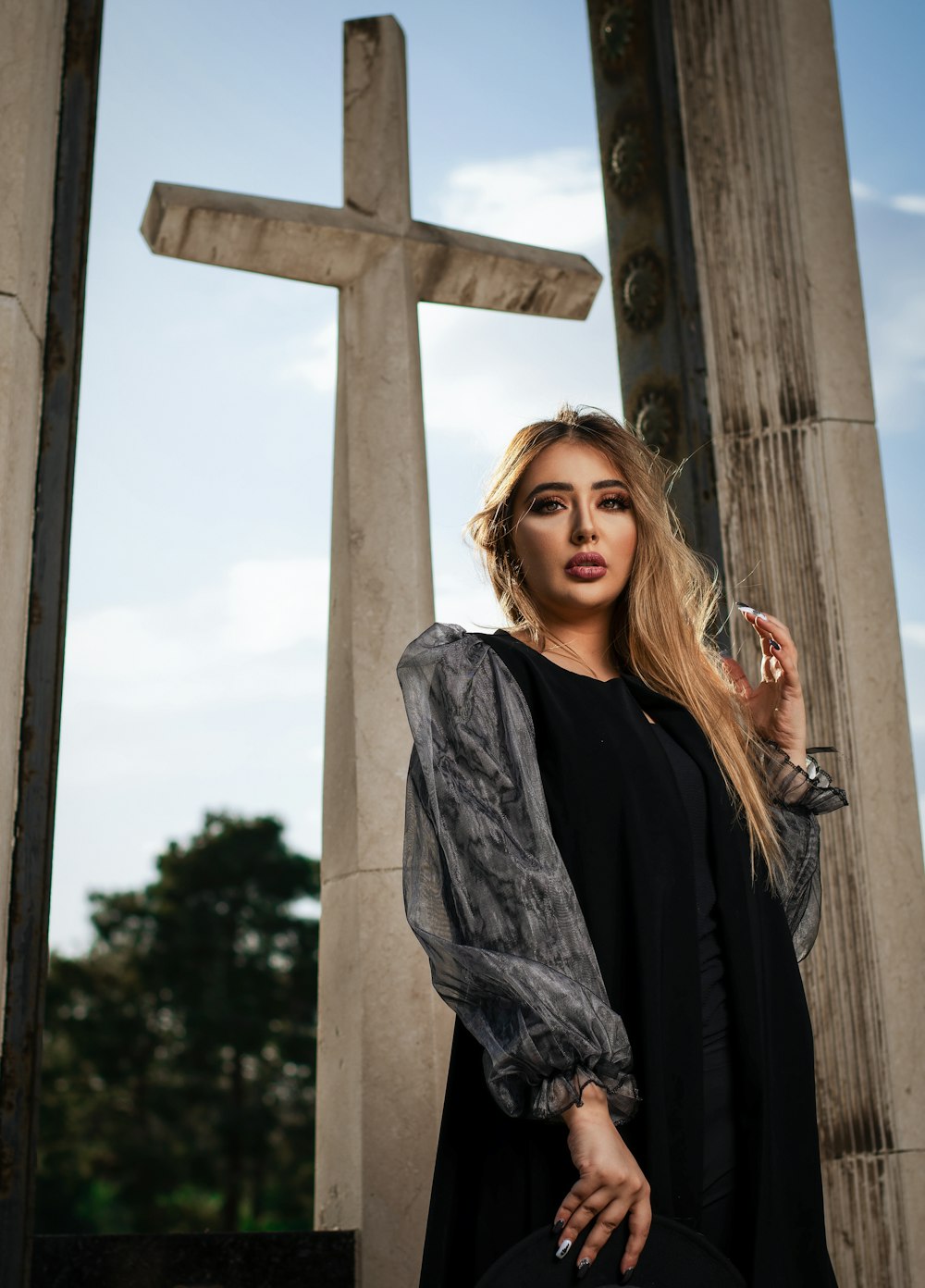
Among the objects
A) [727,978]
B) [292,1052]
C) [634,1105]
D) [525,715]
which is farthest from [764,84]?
[292,1052]

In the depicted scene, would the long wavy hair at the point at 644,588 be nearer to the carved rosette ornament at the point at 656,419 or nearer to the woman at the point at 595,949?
the woman at the point at 595,949

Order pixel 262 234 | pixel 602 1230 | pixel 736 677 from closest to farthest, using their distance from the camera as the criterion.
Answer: pixel 602 1230 → pixel 736 677 → pixel 262 234

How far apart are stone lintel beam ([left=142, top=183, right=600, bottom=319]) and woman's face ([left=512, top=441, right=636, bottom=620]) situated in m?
1.24

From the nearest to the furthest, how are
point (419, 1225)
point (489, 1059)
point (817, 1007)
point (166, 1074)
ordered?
point (489, 1059), point (419, 1225), point (817, 1007), point (166, 1074)

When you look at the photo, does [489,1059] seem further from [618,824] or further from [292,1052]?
[292,1052]

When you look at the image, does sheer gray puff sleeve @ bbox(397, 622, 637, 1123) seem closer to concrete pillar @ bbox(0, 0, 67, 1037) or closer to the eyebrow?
the eyebrow

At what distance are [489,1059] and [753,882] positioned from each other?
1.99ft

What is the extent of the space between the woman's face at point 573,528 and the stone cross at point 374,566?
750 mm

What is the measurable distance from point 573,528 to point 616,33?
213 cm

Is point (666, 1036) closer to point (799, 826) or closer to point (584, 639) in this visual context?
point (799, 826)

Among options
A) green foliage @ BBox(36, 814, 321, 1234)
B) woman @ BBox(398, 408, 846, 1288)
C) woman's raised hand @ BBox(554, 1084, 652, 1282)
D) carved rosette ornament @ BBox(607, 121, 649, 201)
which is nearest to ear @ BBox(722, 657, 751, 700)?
woman @ BBox(398, 408, 846, 1288)

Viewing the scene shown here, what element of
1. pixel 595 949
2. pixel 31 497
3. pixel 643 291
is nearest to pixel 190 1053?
pixel 643 291

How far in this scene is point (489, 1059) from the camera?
5.75 feet

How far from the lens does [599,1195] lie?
1682mm
